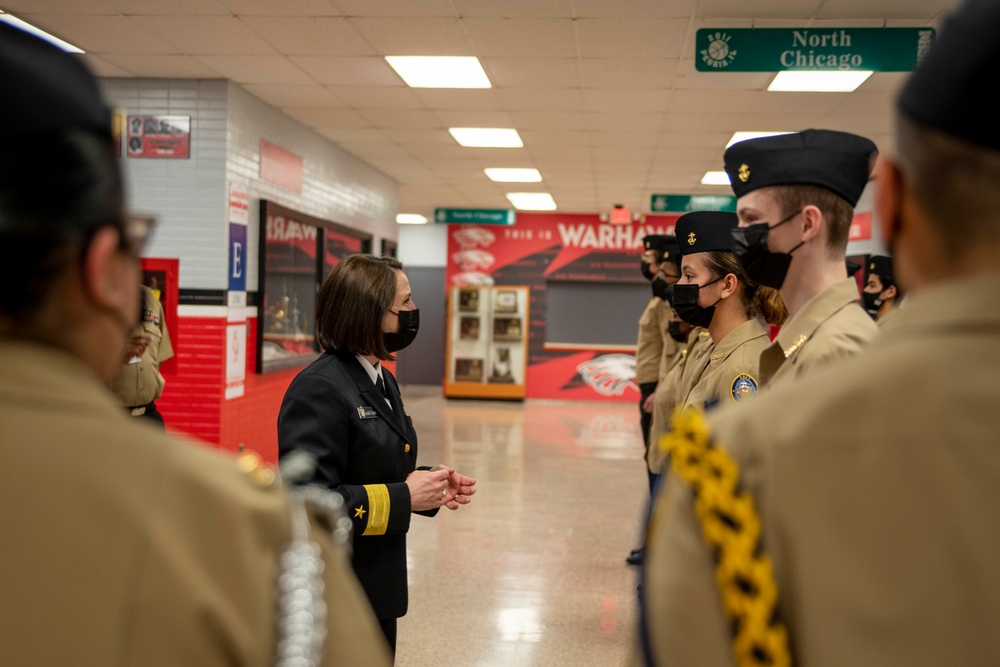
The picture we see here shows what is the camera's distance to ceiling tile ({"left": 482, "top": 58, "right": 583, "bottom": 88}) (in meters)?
Result: 6.04

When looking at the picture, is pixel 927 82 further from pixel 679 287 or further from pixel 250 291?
pixel 250 291

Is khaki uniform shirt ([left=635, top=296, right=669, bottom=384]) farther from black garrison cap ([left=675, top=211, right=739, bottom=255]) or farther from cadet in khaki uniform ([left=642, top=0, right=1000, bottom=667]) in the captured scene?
cadet in khaki uniform ([left=642, top=0, right=1000, bottom=667])

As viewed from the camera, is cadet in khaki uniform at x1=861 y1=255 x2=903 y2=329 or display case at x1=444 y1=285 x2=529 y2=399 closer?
cadet in khaki uniform at x1=861 y1=255 x2=903 y2=329

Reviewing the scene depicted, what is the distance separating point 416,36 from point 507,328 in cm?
948

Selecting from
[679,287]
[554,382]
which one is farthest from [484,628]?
[554,382]

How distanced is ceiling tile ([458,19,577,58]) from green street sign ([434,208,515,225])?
8335mm

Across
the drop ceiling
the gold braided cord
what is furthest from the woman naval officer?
the drop ceiling

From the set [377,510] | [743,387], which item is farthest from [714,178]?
[377,510]

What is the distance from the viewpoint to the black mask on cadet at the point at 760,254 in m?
1.72

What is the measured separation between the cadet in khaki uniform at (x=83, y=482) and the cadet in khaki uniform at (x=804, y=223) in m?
1.21

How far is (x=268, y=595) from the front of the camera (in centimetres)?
76

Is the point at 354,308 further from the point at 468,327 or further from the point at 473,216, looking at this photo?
the point at 468,327

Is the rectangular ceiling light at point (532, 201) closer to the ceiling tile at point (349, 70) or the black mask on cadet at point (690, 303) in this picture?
the ceiling tile at point (349, 70)

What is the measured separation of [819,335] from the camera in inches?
63.9
